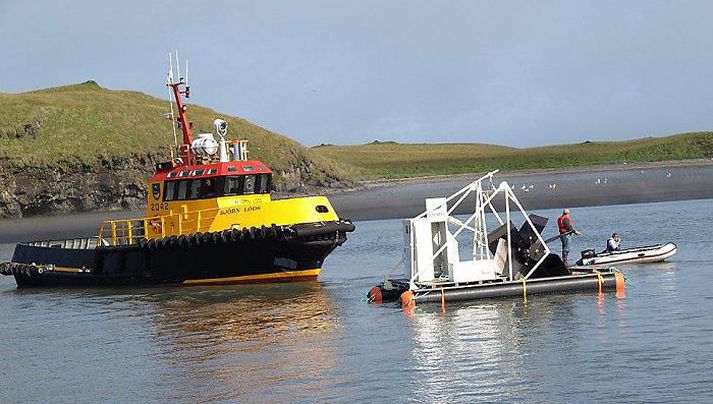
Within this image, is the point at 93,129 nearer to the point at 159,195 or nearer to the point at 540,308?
the point at 159,195

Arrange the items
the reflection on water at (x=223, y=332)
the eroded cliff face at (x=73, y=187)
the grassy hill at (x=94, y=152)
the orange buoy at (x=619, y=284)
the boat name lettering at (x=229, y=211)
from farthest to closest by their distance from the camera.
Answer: the grassy hill at (x=94, y=152) < the eroded cliff face at (x=73, y=187) < the boat name lettering at (x=229, y=211) < the orange buoy at (x=619, y=284) < the reflection on water at (x=223, y=332)

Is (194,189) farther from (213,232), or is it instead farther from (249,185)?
(213,232)

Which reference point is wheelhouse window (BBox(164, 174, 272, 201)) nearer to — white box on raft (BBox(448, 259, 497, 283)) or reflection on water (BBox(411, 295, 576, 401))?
white box on raft (BBox(448, 259, 497, 283))

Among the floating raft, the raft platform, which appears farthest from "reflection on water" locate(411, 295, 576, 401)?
the raft platform

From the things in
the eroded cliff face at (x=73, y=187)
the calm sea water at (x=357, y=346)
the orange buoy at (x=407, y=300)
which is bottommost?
the calm sea water at (x=357, y=346)

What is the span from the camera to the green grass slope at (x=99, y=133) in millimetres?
75438

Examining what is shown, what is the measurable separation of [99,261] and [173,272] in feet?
8.77

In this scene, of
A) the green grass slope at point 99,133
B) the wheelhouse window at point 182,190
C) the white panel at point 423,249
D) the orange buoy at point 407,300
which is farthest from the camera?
the green grass slope at point 99,133

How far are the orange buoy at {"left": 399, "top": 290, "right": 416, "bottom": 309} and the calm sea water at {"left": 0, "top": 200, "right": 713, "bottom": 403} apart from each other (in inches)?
8.0

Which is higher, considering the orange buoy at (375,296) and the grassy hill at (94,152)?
the grassy hill at (94,152)

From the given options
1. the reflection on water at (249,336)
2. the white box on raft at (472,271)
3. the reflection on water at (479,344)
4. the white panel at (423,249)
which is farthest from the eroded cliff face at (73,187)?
the reflection on water at (479,344)

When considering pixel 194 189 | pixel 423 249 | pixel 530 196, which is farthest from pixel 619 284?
pixel 530 196

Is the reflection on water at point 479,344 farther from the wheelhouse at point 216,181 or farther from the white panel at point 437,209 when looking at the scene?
the wheelhouse at point 216,181

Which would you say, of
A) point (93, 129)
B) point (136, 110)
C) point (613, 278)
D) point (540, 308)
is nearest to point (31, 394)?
point (540, 308)
